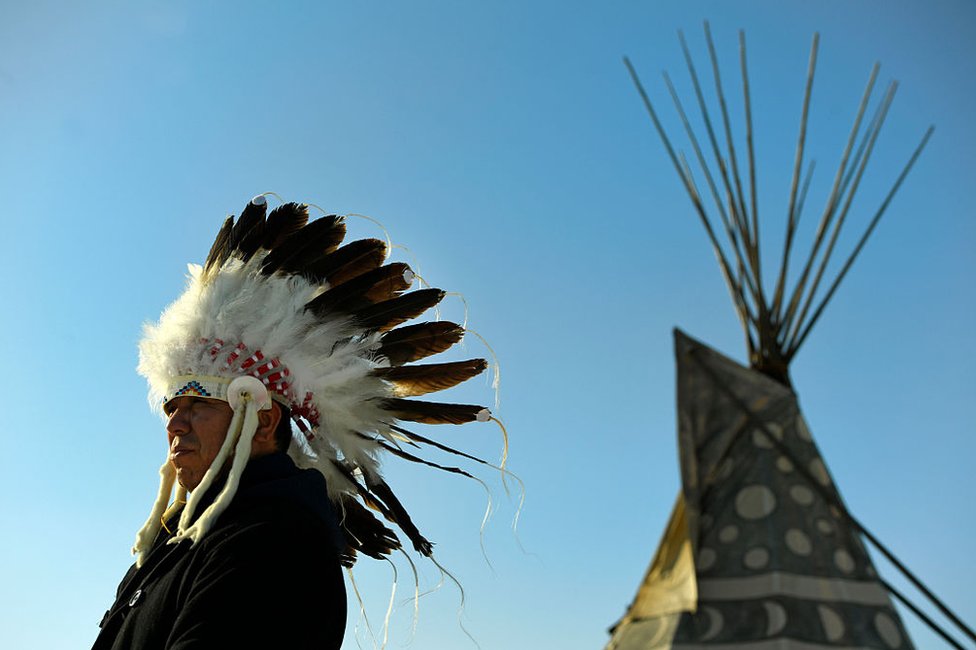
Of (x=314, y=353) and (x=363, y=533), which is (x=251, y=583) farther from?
(x=363, y=533)

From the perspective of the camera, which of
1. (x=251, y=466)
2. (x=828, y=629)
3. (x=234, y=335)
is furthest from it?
(x=828, y=629)

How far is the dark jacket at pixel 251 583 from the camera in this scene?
52.3 inches

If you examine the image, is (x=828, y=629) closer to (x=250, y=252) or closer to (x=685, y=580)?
(x=685, y=580)

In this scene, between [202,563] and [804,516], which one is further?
[804,516]

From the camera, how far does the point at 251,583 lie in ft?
4.49

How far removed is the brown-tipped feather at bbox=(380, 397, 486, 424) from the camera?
2180mm

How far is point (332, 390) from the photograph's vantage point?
1.98 metres

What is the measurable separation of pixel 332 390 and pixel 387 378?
203mm

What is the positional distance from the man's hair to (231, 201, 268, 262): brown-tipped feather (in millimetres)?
389

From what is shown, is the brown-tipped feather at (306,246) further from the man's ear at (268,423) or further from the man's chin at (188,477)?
the man's chin at (188,477)

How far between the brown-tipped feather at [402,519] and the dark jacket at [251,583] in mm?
514

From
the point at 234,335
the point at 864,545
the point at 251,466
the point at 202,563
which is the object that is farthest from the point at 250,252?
the point at 864,545

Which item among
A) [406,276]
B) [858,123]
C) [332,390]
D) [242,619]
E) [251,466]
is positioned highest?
[858,123]

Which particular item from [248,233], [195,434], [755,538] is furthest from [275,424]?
[755,538]
